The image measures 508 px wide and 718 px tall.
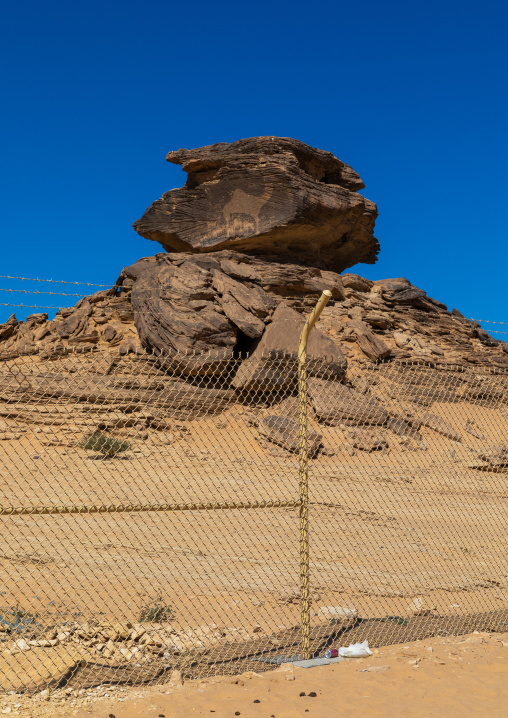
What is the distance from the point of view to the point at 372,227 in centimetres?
3072

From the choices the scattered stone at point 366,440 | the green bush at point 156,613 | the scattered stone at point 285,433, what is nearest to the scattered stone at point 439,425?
the scattered stone at point 366,440

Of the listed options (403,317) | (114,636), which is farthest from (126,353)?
(114,636)

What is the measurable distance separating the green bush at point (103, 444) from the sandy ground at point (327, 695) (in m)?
11.4

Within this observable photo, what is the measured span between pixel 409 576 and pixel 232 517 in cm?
418

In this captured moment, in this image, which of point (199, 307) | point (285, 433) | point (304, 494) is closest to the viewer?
point (304, 494)

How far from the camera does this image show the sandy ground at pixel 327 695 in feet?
13.8

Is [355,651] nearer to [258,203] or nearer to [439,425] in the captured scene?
[439,425]

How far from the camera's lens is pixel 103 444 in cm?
1576

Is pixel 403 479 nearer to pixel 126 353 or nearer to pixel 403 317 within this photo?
pixel 126 353

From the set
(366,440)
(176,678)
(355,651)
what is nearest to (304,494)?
(355,651)

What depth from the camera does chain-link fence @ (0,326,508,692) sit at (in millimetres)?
5270

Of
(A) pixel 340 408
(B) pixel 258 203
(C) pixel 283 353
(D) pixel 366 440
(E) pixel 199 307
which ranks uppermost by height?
(B) pixel 258 203

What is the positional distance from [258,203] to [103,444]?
13799mm

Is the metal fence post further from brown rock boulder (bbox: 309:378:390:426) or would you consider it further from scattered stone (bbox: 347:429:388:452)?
brown rock boulder (bbox: 309:378:390:426)
